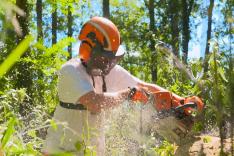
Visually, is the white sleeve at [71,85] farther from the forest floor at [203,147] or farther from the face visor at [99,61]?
the forest floor at [203,147]

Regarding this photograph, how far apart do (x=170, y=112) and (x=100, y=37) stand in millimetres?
829

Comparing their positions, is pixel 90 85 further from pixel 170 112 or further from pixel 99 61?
pixel 170 112

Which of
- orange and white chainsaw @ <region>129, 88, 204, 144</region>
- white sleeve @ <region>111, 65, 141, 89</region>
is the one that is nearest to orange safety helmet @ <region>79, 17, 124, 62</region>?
white sleeve @ <region>111, 65, 141, 89</region>

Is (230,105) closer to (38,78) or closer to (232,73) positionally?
(232,73)

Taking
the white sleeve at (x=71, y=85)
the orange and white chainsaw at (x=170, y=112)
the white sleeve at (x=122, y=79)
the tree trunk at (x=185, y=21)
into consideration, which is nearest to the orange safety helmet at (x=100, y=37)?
the white sleeve at (x=71, y=85)

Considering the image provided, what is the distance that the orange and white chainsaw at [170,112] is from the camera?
382cm

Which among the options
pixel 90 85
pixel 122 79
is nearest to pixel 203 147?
pixel 90 85

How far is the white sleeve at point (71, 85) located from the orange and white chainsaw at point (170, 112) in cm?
37

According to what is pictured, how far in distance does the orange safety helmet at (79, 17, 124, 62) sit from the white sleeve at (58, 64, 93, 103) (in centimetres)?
19

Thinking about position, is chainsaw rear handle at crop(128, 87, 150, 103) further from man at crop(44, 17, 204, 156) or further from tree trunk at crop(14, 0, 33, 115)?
tree trunk at crop(14, 0, 33, 115)

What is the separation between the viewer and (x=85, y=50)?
4023mm

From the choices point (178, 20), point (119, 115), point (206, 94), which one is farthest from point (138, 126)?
point (178, 20)

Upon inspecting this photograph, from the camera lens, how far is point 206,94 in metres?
1.35

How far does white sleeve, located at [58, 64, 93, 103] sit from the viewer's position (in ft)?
12.5
